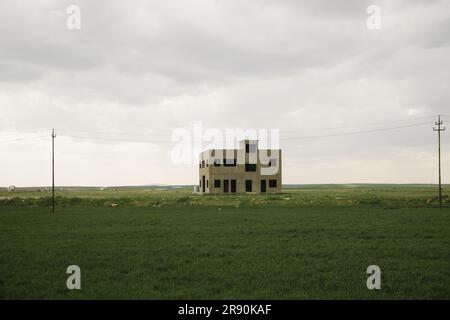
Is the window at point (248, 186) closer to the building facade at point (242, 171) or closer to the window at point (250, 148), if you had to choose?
the building facade at point (242, 171)

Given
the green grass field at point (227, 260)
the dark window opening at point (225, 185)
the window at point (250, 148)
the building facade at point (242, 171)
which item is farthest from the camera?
the window at point (250, 148)

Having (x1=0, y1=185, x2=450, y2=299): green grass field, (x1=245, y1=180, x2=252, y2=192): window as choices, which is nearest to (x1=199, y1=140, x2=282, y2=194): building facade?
(x1=245, y1=180, x2=252, y2=192): window

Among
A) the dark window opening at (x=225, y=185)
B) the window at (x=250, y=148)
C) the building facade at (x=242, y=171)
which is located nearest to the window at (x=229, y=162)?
the building facade at (x=242, y=171)

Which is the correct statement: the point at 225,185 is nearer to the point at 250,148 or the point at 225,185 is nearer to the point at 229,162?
the point at 229,162

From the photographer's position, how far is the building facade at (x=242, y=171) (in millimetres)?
86875

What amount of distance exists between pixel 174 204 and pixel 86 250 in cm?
3534

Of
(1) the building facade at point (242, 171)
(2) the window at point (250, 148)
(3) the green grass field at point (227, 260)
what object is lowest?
(3) the green grass field at point (227, 260)

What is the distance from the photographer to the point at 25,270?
14.4 m

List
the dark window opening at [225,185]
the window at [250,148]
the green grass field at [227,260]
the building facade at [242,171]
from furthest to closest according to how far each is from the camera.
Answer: the window at [250,148] < the dark window opening at [225,185] < the building facade at [242,171] < the green grass field at [227,260]

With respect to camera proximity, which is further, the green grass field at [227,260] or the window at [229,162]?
the window at [229,162]

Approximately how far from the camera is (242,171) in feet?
287
